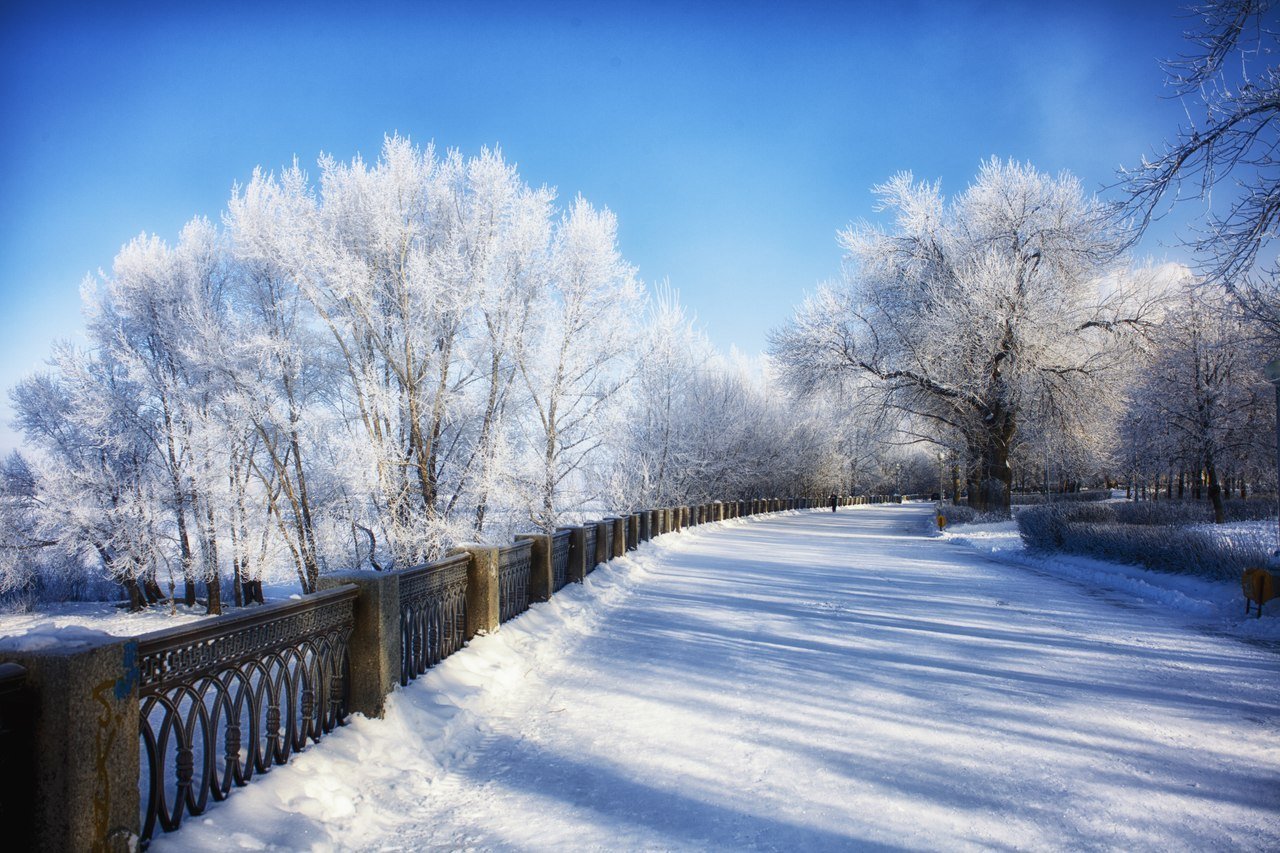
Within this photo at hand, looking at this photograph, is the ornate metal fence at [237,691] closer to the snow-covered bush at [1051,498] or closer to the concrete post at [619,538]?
the concrete post at [619,538]

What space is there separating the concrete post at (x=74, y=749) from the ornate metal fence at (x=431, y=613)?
2.72m

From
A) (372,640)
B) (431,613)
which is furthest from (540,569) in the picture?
(372,640)

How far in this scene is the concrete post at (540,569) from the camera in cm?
953

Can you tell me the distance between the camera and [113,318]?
901 inches

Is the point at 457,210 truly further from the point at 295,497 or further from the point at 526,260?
the point at 295,497

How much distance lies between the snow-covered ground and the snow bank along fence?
8923 millimetres

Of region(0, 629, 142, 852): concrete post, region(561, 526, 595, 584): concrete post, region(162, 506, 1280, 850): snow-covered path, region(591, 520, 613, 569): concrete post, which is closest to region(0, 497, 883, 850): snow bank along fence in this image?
region(0, 629, 142, 852): concrete post

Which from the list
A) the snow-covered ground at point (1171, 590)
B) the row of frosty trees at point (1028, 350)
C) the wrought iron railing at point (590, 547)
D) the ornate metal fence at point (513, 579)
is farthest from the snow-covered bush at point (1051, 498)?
the ornate metal fence at point (513, 579)

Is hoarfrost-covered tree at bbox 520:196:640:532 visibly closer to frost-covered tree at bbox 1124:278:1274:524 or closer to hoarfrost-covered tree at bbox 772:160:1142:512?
Answer: hoarfrost-covered tree at bbox 772:160:1142:512

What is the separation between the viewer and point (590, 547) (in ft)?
43.4

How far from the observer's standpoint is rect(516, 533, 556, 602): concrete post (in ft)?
31.3

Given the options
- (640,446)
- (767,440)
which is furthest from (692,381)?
(767,440)

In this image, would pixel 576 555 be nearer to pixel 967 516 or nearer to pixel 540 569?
pixel 540 569

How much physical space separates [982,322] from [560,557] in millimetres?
22697
